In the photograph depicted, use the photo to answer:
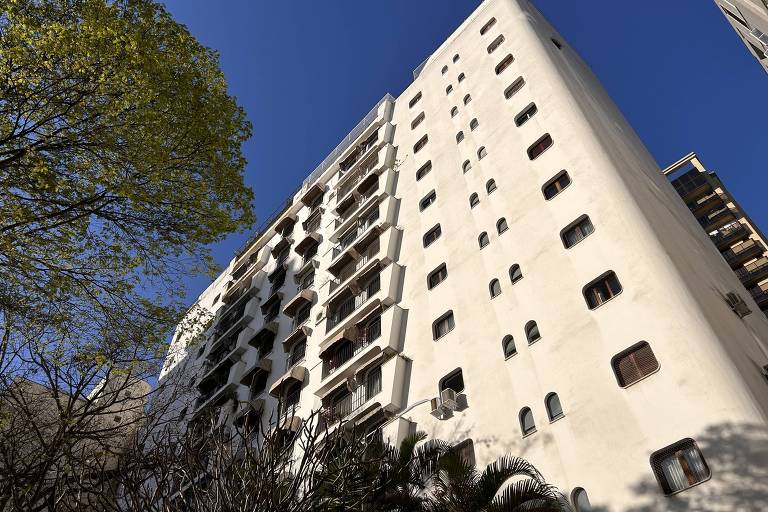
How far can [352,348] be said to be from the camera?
70.0 ft

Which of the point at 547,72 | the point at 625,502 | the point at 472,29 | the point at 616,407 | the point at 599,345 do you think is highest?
the point at 472,29

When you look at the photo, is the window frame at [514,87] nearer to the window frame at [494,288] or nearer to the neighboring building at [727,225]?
the window frame at [494,288]

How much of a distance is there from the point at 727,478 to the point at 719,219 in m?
43.2

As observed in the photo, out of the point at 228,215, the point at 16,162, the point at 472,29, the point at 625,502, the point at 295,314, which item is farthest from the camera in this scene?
the point at 472,29

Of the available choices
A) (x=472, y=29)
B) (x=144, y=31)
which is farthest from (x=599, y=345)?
(x=472, y=29)

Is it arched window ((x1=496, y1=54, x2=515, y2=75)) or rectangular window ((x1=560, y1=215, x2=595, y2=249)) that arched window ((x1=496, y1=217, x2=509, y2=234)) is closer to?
rectangular window ((x1=560, y1=215, x2=595, y2=249))

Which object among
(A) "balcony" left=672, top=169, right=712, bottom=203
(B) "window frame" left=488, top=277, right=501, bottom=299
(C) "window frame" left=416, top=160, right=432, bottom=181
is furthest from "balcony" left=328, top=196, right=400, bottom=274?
(A) "balcony" left=672, top=169, right=712, bottom=203

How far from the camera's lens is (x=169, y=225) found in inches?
520

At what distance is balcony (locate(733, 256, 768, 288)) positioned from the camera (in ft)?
137

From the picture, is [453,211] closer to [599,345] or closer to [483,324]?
[483,324]

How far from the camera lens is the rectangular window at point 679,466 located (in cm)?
987

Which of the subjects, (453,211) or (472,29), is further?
(472,29)

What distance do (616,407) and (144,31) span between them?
1340 cm

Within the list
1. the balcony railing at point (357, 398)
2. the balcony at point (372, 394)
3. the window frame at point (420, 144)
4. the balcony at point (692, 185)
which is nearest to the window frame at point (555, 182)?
the balcony at point (372, 394)
